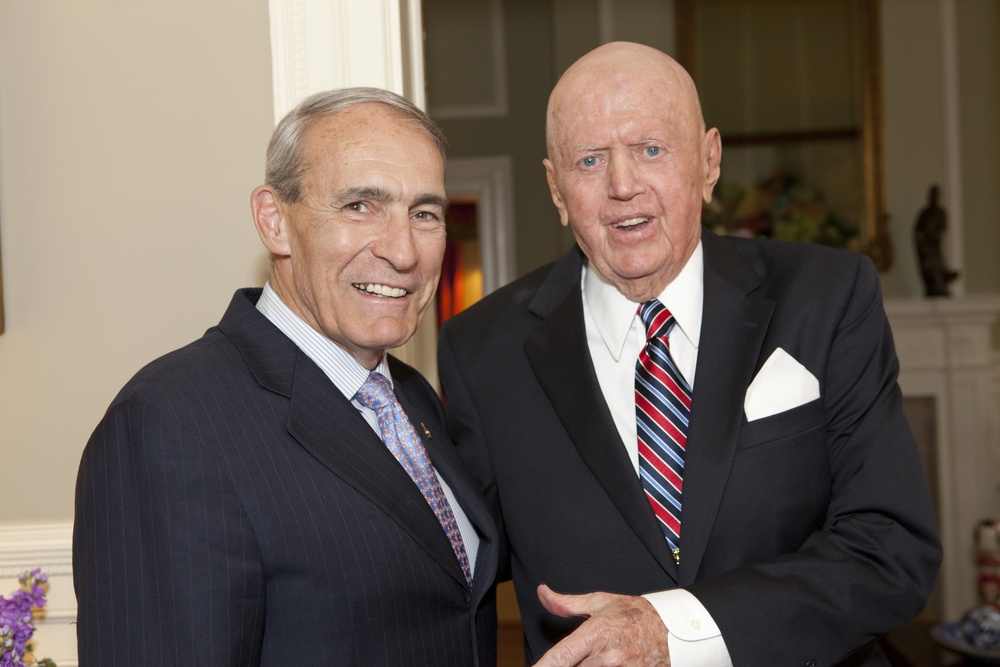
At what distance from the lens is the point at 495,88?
6.45 m

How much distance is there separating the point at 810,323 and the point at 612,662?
0.66 meters

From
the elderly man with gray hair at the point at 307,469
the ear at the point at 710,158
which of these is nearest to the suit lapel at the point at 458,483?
the elderly man with gray hair at the point at 307,469

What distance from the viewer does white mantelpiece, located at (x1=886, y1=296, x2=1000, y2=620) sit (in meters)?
5.42

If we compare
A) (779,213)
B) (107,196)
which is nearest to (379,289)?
(107,196)

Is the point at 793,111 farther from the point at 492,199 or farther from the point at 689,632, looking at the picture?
the point at 689,632

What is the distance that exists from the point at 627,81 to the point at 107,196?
1050 mm

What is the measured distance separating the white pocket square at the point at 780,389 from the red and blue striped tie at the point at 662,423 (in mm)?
111

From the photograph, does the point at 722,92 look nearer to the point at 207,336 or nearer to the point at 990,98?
the point at 990,98

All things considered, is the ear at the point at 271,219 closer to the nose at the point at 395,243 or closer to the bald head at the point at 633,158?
the nose at the point at 395,243

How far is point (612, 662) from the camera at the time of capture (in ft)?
4.38

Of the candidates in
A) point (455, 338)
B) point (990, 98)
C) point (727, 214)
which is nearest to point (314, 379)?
point (455, 338)

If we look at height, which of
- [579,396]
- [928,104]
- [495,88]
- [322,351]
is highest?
[495,88]

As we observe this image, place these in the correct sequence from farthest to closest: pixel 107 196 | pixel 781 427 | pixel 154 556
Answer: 1. pixel 107 196
2. pixel 781 427
3. pixel 154 556

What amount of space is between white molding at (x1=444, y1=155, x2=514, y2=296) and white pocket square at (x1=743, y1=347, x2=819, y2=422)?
4.81 meters
